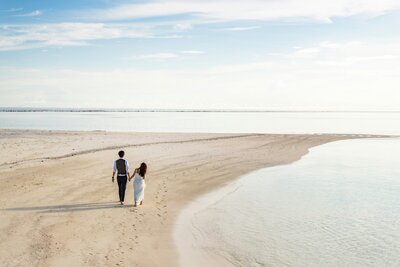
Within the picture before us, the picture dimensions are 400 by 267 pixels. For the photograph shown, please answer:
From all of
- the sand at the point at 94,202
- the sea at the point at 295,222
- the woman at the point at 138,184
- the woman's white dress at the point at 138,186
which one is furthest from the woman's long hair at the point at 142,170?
the sea at the point at 295,222

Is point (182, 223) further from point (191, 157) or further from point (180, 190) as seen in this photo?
point (191, 157)

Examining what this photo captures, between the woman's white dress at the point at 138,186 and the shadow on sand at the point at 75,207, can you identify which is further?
the woman's white dress at the point at 138,186

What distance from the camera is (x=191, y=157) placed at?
3597 cm

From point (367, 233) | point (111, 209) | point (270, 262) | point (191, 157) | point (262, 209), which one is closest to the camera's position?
point (270, 262)

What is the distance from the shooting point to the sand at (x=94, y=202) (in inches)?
495

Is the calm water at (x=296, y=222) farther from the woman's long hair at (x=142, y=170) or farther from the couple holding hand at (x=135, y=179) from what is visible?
the woman's long hair at (x=142, y=170)

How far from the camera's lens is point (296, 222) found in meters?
17.5

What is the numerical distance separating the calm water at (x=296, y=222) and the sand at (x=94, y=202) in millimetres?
1114

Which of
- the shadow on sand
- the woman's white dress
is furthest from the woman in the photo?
the shadow on sand

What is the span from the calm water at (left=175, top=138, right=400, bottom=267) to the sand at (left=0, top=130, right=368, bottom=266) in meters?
1.11

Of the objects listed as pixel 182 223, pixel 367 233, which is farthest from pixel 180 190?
pixel 367 233

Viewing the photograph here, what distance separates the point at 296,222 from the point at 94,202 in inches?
349

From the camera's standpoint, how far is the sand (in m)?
12.6

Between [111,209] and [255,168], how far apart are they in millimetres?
16740
